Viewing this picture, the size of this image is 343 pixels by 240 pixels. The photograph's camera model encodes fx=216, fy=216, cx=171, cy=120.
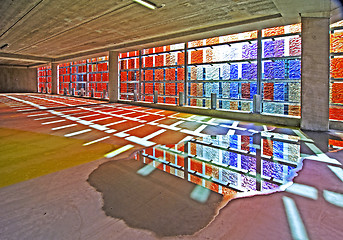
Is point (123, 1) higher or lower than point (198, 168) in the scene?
higher

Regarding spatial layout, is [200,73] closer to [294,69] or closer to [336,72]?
[294,69]

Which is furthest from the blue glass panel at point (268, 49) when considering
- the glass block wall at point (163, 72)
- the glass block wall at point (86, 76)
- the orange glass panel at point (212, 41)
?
the glass block wall at point (86, 76)

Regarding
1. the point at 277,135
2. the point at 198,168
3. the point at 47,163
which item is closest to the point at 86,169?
the point at 47,163

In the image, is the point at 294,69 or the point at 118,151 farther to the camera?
the point at 294,69

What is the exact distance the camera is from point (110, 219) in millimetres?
2154

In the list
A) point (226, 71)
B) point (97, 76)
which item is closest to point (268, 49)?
point (226, 71)

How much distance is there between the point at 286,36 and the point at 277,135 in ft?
16.4

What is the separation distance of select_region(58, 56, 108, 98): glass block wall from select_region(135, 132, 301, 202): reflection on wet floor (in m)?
16.2

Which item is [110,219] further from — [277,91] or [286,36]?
[286,36]

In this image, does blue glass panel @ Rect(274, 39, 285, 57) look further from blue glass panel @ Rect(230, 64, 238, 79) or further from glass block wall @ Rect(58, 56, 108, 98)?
glass block wall @ Rect(58, 56, 108, 98)

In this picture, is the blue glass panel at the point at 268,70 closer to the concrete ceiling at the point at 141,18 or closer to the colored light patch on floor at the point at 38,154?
the concrete ceiling at the point at 141,18

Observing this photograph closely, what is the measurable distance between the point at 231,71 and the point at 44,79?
29.9 m

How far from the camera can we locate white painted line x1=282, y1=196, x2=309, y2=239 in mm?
1954

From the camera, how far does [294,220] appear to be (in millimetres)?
2180
